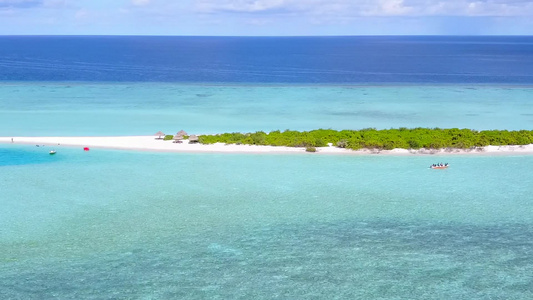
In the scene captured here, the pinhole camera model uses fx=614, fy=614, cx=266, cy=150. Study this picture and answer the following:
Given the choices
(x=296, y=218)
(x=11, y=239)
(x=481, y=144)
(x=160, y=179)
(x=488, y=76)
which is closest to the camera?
(x=11, y=239)

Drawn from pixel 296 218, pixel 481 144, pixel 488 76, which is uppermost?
pixel 488 76

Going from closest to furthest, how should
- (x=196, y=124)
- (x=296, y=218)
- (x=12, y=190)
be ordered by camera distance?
(x=296, y=218), (x=12, y=190), (x=196, y=124)

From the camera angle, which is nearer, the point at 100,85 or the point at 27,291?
the point at 27,291

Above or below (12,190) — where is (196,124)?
above

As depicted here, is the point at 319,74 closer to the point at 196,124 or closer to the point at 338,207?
the point at 196,124

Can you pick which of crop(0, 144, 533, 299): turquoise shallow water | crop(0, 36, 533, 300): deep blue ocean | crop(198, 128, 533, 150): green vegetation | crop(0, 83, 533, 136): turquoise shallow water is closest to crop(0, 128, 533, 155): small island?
crop(198, 128, 533, 150): green vegetation

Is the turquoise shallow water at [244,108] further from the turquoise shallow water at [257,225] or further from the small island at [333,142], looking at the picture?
the small island at [333,142]

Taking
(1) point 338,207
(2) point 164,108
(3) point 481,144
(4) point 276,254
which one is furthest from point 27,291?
(2) point 164,108
